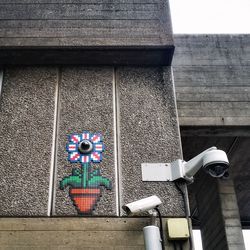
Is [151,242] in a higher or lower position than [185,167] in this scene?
lower

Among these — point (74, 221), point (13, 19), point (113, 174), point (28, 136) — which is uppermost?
point (13, 19)

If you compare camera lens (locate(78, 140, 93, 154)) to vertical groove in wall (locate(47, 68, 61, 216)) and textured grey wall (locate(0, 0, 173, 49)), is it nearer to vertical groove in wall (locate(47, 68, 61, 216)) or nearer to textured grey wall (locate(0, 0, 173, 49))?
vertical groove in wall (locate(47, 68, 61, 216))

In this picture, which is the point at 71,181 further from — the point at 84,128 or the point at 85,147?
the point at 84,128

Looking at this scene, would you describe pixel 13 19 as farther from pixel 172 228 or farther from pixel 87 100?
pixel 172 228

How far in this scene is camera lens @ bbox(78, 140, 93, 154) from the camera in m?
4.30

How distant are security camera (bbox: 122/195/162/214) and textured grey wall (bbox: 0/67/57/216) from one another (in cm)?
92

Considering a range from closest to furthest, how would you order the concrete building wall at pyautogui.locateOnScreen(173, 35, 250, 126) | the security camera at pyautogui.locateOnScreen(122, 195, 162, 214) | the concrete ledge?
the security camera at pyautogui.locateOnScreen(122, 195, 162, 214)
the concrete ledge
the concrete building wall at pyautogui.locateOnScreen(173, 35, 250, 126)

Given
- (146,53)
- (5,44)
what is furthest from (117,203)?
(5,44)

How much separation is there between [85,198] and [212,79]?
3.74 metres

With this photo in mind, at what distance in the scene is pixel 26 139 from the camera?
439cm

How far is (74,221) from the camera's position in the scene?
3.87 m

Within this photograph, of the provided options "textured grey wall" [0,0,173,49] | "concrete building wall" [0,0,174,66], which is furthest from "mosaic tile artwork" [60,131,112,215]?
"textured grey wall" [0,0,173,49]

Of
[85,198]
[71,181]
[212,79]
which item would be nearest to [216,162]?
[85,198]

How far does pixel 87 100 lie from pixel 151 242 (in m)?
1.94
